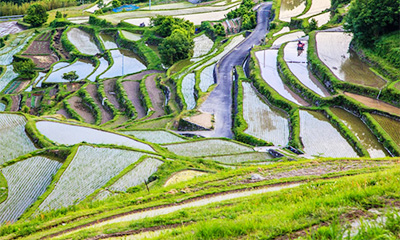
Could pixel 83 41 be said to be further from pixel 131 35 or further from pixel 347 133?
pixel 347 133

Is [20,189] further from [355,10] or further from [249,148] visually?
[355,10]

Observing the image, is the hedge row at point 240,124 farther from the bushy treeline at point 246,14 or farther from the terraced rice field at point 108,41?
the terraced rice field at point 108,41

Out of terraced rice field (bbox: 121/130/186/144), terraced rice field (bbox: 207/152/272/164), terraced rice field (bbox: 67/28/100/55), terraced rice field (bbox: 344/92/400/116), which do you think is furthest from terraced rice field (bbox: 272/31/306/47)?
terraced rice field (bbox: 67/28/100/55)

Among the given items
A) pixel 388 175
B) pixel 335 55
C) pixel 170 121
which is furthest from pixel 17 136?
pixel 335 55

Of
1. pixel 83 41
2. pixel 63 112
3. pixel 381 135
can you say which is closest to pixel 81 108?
pixel 63 112

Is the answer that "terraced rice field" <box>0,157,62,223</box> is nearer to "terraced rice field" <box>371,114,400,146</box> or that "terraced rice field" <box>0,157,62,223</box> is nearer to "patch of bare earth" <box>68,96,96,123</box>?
"patch of bare earth" <box>68,96,96,123</box>

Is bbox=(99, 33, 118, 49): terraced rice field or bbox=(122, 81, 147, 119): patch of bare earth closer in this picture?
bbox=(122, 81, 147, 119): patch of bare earth

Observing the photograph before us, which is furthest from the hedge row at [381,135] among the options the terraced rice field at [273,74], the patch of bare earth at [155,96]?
the patch of bare earth at [155,96]
